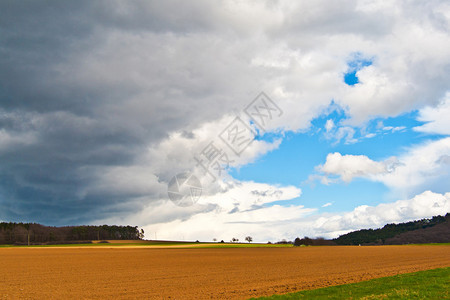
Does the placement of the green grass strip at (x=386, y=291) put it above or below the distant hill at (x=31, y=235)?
below

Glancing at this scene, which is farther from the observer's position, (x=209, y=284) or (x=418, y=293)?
(x=209, y=284)

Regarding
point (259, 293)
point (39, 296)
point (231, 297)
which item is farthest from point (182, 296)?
point (39, 296)

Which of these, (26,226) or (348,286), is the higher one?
(26,226)

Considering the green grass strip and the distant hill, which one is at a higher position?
the distant hill

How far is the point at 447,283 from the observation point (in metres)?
24.5

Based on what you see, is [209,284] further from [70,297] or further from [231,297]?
[70,297]

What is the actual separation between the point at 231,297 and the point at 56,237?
189m

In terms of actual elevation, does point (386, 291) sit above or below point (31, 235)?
below

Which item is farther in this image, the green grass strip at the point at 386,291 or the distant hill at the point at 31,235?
the distant hill at the point at 31,235

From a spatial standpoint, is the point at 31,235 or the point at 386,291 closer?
the point at 386,291

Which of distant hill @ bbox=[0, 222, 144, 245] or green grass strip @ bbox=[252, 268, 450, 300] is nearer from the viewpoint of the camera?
green grass strip @ bbox=[252, 268, 450, 300]

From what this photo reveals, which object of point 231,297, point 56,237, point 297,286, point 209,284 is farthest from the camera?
point 56,237

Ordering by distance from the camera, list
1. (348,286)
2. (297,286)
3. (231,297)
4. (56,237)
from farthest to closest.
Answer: (56,237) → (297,286) → (348,286) → (231,297)

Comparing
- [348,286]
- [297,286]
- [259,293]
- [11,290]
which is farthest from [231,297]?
[11,290]
